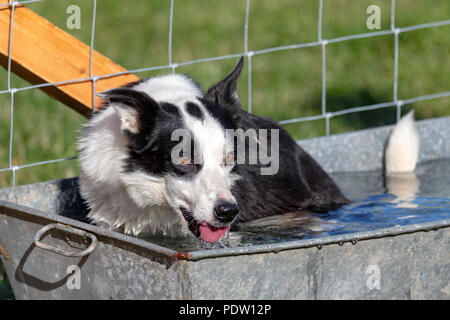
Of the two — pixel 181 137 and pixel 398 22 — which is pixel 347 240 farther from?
pixel 398 22

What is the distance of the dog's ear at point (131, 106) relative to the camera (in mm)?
3083

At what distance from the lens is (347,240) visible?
2627 mm

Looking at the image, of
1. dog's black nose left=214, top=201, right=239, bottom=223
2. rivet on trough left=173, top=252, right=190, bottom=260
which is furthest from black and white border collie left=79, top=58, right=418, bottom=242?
rivet on trough left=173, top=252, right=190, bottom=260

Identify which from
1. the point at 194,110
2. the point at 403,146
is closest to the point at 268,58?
the point at 403,146

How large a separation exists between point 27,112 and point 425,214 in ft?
11.4

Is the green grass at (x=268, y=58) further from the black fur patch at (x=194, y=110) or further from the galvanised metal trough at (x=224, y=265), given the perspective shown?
the black fur patch at (x=194, y=110)

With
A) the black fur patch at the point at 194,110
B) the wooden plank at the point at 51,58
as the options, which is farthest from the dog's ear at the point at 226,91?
the wooden plank at the point at 51,58

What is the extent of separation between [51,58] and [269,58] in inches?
149

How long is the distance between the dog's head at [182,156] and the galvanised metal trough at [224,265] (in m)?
0.42

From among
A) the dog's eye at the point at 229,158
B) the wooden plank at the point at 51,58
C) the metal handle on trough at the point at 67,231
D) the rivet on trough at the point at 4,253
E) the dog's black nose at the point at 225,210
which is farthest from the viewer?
the wooden plank at the point at 51,58

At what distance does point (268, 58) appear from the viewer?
24.0ft

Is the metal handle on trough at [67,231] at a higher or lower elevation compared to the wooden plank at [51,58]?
lower

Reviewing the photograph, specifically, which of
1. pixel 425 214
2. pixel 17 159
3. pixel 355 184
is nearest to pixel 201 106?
pixel 425 214

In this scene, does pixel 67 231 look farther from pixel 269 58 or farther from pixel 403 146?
pixel 269 58
